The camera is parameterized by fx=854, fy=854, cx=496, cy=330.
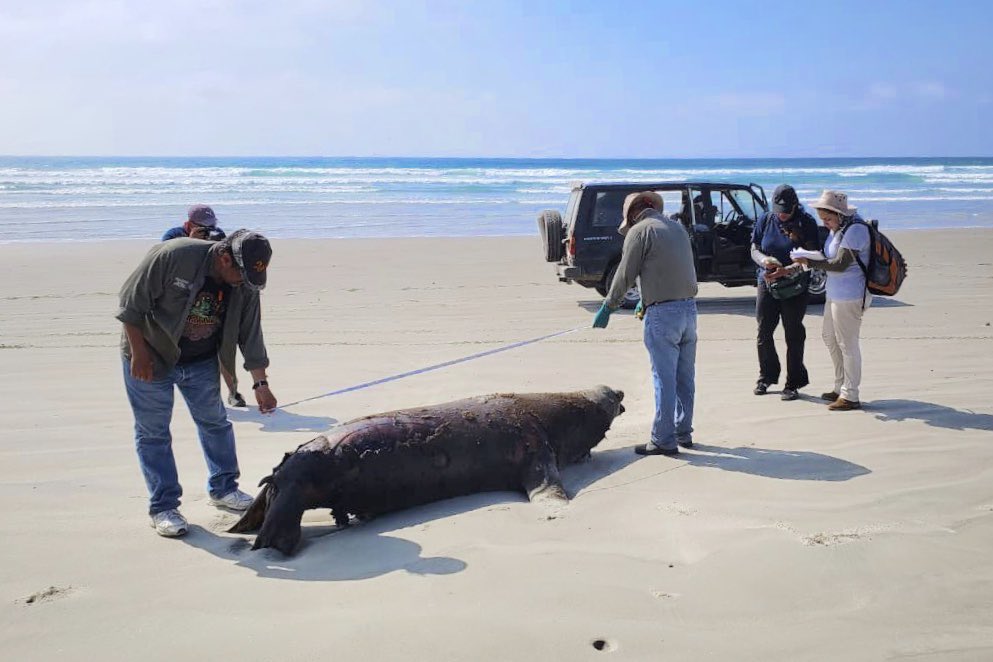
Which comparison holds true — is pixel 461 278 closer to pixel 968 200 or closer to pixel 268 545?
pixel 268 545

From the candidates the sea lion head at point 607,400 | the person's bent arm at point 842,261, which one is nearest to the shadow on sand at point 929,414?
the person's bent arm at point 842,261

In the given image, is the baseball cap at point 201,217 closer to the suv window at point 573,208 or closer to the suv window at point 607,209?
the suv window at point 573,208

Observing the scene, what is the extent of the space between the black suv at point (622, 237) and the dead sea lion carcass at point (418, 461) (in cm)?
700

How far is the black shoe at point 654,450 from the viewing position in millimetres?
5758

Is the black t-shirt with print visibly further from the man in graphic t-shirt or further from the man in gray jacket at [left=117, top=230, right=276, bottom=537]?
the man in graphic t-shirt

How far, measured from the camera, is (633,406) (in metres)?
7.32

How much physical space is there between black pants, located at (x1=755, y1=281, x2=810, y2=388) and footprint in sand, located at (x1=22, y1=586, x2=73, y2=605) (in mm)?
5576

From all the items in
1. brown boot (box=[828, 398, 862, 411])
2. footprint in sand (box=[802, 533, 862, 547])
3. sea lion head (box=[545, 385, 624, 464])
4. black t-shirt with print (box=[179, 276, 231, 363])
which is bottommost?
footprint in sand (box=[802, 533, 862, 547])

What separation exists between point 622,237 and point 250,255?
9083mm

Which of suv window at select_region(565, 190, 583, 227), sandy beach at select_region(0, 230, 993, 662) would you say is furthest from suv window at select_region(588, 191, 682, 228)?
sandy beach at select_region(0, 230, 993, 662)

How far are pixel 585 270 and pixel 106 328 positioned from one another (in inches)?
261

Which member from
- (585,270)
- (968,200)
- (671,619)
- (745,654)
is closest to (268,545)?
(671,619)

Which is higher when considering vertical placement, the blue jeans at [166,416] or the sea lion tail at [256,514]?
the blue jeans at [166,416]

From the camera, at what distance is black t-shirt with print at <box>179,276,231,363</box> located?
454 cm
